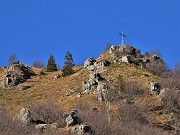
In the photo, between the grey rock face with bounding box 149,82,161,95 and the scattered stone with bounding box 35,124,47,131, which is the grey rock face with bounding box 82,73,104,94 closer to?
the grey rock face with bounding box 149,82,161,95

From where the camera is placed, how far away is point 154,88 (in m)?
115

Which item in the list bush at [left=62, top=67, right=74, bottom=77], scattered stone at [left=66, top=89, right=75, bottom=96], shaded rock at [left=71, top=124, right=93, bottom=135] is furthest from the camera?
bush at [left=62, top=67, right=74, bottom=77]

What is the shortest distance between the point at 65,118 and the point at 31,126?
930 cm

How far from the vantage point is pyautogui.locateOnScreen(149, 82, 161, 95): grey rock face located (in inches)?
4493

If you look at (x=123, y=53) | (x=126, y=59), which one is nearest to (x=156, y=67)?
(x=126, y=59)

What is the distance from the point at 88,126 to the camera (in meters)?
89.1

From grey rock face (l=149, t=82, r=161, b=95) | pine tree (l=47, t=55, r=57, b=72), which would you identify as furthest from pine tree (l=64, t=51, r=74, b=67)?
grey rock face (l=149, t=82, r=161, b=95)

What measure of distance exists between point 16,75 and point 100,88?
39.1m

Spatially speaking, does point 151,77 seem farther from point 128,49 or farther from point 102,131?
point 102,131

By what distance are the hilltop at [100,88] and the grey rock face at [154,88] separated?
73 centimetres

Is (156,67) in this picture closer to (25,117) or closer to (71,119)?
(71,119)

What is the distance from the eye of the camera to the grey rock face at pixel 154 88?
114m

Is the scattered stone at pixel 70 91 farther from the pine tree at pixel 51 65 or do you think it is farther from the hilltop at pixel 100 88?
the pine tree at pixel 51 65

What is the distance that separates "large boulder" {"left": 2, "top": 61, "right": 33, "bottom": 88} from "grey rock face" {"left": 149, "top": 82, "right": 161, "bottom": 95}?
136 feet
